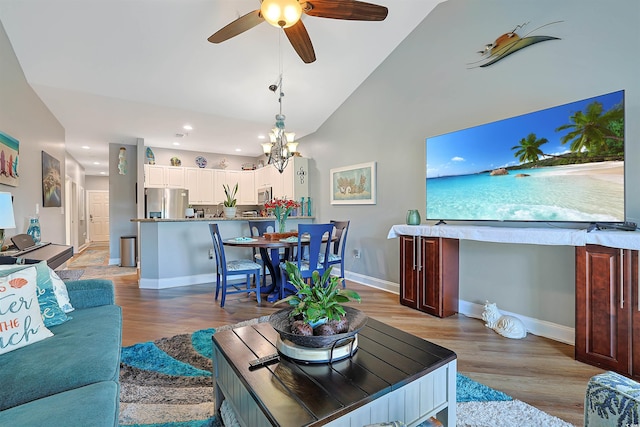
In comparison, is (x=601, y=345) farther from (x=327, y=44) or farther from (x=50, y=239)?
(x=50, y=239)

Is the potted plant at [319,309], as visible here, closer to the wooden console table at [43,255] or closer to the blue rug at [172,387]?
the blue rug at [172,387]

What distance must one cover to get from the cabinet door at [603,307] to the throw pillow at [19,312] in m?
3.29

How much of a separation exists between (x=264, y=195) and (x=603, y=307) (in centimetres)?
579

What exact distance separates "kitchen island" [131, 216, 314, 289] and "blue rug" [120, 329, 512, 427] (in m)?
2.04

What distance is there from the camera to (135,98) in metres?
4.13

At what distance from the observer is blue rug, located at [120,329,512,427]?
1587 mm

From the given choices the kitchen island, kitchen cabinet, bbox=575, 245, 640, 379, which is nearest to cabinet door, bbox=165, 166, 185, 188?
the kitchen island

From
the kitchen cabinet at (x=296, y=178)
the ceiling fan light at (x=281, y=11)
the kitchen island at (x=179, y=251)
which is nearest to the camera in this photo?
the ceiling fan light at (x=281, y=11)

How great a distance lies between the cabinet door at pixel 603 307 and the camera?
1.98 metres

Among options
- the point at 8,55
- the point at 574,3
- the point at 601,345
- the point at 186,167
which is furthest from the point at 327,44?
the point at 186,167

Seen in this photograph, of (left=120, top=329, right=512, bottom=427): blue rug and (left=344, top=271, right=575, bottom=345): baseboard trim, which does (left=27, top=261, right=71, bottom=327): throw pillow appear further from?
(left=344, top=271, right=575, bottom=345): baseboard trim

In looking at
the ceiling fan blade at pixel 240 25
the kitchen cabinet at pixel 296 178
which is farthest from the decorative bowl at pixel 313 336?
the kitchen cabinet at pixel 296 178

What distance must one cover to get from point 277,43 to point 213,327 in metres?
3.25

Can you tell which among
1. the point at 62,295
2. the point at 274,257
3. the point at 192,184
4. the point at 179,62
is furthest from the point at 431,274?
the point at 192,184
